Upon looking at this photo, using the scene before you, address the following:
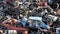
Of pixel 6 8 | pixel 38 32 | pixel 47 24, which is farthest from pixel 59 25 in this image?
pixel 6 8

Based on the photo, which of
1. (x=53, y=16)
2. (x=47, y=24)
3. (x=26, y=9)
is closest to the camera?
(x=47, y=24)

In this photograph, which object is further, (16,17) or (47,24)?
(16,17)

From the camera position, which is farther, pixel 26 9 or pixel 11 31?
pixel 26 9

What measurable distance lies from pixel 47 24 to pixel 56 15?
279 millimetres

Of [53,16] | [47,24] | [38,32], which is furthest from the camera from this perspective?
[53,16]

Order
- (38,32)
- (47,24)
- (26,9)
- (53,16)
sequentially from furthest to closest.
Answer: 1. (26,9)
2. (53,16)
3. (47,24)
4. (38,32)

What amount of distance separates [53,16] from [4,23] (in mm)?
590

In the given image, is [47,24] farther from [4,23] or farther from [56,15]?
[4,23]

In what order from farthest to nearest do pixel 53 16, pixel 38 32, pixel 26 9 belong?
pixel 26 9
pixel 53 16
pixel 38 32

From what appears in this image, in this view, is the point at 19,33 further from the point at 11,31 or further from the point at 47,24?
the point at 47,24

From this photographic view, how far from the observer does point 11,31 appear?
6.32 feet

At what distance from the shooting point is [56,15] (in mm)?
2223

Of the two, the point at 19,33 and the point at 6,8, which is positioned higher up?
the point at 6,8

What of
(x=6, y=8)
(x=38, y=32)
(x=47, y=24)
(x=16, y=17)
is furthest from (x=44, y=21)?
(x=6, y=8)
